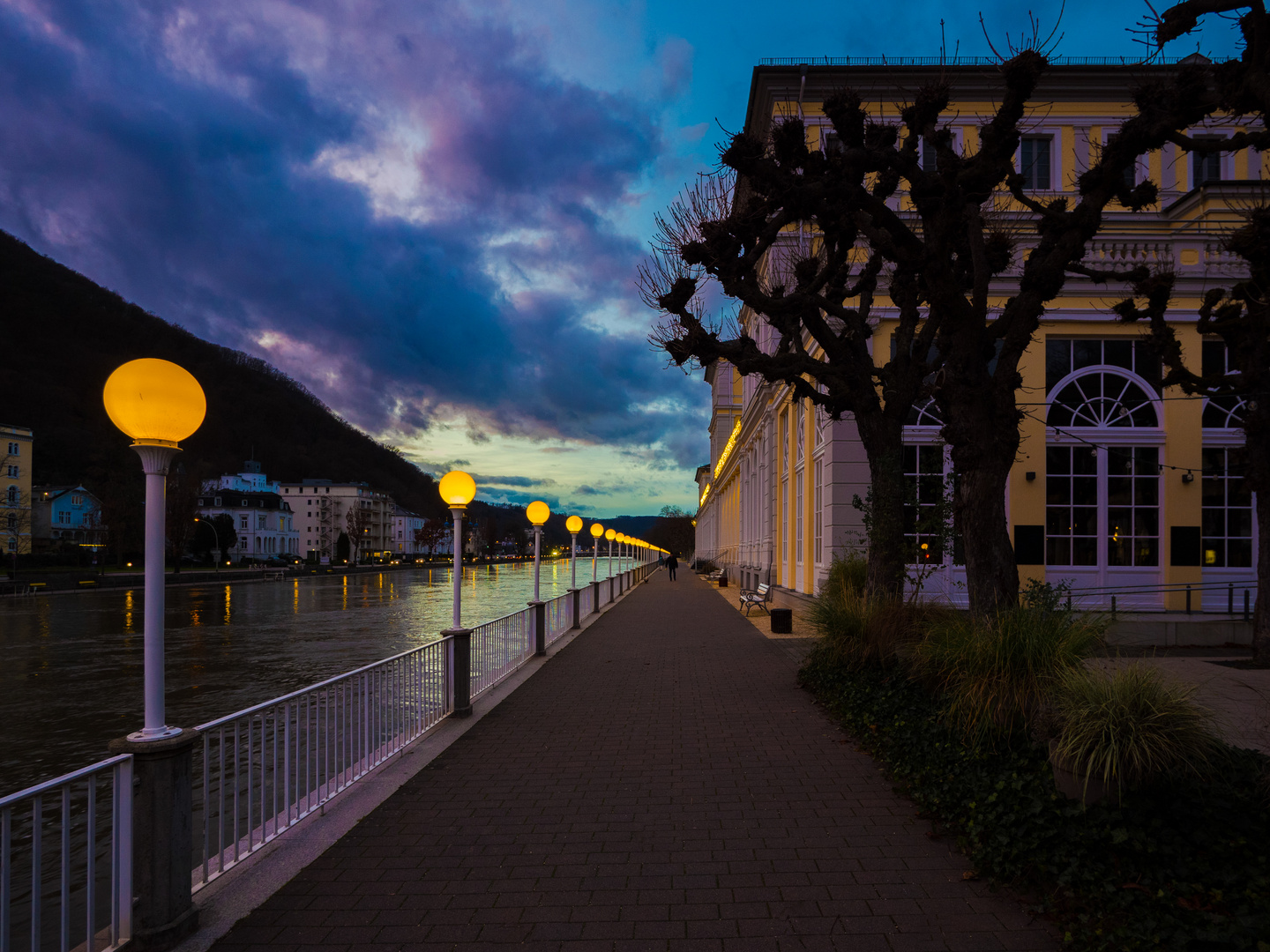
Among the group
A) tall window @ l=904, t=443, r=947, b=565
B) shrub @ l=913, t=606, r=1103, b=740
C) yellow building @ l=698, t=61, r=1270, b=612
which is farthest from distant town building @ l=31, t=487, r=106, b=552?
shrub @ l=913, t=606, r=1103, b=740

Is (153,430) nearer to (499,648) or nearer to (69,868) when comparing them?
(69,868)

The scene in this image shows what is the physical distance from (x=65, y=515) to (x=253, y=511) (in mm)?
35991

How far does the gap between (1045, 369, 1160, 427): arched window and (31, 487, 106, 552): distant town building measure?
85.0m

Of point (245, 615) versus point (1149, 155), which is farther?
point (245, 615)

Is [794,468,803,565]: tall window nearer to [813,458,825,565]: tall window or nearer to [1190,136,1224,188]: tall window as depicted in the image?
[813,458,825,565]: tall window

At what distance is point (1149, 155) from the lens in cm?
2097

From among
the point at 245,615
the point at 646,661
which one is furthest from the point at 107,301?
the point at 646,661

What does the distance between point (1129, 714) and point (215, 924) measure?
4954mm

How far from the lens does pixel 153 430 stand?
376 cm

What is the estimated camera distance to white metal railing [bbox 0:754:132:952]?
116 inches

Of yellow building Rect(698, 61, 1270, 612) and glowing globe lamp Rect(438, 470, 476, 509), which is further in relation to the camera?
yellow building Rect(698, 61, 1270, 612)

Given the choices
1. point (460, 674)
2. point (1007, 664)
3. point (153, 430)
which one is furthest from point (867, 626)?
point (153, 430)

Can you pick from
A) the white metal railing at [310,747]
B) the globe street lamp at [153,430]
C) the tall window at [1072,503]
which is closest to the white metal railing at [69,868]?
the globe street lamp at [153,430]

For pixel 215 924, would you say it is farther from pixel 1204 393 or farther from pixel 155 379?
pixel 1204 393
